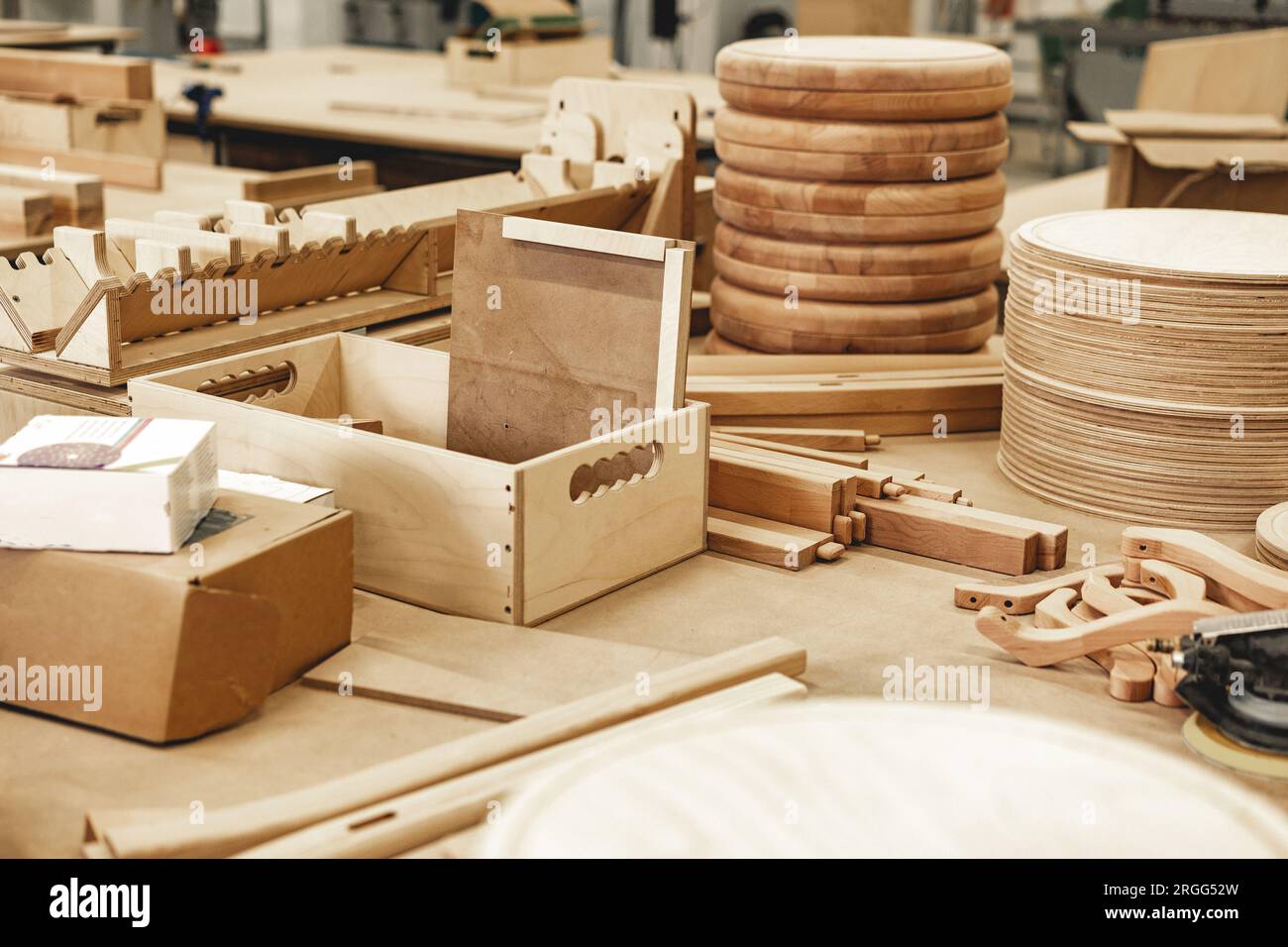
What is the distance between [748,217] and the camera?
2650mm

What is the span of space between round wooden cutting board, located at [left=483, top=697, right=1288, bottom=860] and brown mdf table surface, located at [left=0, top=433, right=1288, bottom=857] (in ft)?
0.17

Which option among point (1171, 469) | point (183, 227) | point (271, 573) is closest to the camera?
point (271, 573)

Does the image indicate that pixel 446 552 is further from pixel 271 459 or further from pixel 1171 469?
pixel 1171 469

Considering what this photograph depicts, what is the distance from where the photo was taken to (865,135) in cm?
249

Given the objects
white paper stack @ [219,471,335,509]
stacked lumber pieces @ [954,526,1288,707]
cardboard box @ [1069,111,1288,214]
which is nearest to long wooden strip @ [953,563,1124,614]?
stacked lumber pieces @ [954,526,1288,707]

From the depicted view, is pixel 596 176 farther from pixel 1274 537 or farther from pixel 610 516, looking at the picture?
pixel 1274 537

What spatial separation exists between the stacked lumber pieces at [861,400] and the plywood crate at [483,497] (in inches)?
19.0

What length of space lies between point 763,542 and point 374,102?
3.87 meters

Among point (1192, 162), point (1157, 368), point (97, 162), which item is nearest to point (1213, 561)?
point (1157, 368)

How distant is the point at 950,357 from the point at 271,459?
51.6 inches

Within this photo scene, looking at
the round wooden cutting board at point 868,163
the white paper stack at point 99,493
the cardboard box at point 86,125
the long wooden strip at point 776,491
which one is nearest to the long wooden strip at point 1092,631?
the long wooden strip at point 776,491

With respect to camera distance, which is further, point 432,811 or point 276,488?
point 276,488

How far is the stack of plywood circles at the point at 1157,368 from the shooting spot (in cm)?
197
